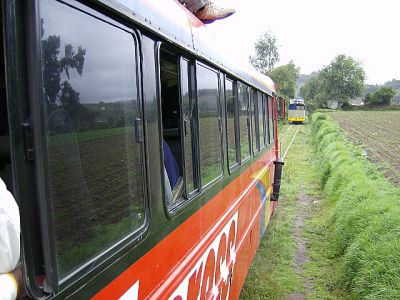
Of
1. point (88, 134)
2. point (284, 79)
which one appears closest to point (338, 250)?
point (88, 134)

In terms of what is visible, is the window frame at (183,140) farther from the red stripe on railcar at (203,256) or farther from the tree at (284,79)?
the tree at (284,79)

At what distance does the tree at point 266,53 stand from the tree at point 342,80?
3573cm

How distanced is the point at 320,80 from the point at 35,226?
99.3 m

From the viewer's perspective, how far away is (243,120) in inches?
190

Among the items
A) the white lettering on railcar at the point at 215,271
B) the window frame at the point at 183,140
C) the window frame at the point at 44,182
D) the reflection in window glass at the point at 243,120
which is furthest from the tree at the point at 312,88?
the window frame at the point at 44,182

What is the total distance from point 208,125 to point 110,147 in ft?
5.10

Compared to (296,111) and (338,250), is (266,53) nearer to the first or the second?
(296,111)

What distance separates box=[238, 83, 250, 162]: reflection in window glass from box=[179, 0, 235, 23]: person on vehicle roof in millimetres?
917

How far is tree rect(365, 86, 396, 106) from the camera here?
263 feet

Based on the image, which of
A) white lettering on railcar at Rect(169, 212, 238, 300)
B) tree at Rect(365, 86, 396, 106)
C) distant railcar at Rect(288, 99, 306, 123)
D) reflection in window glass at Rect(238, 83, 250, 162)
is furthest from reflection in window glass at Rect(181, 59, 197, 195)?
tree at Rect(365, 86, 396, 106)

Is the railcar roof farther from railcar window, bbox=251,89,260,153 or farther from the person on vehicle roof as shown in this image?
railcar window, bbox=251,89,260,153

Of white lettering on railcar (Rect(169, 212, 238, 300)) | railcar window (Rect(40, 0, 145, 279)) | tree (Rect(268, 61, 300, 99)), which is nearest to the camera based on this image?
railcar window (Rect(40, 0, 145, 279))

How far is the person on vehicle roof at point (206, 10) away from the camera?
3.46 meters

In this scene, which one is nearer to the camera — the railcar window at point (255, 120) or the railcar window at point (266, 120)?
the railcar window at point (255, 120)
